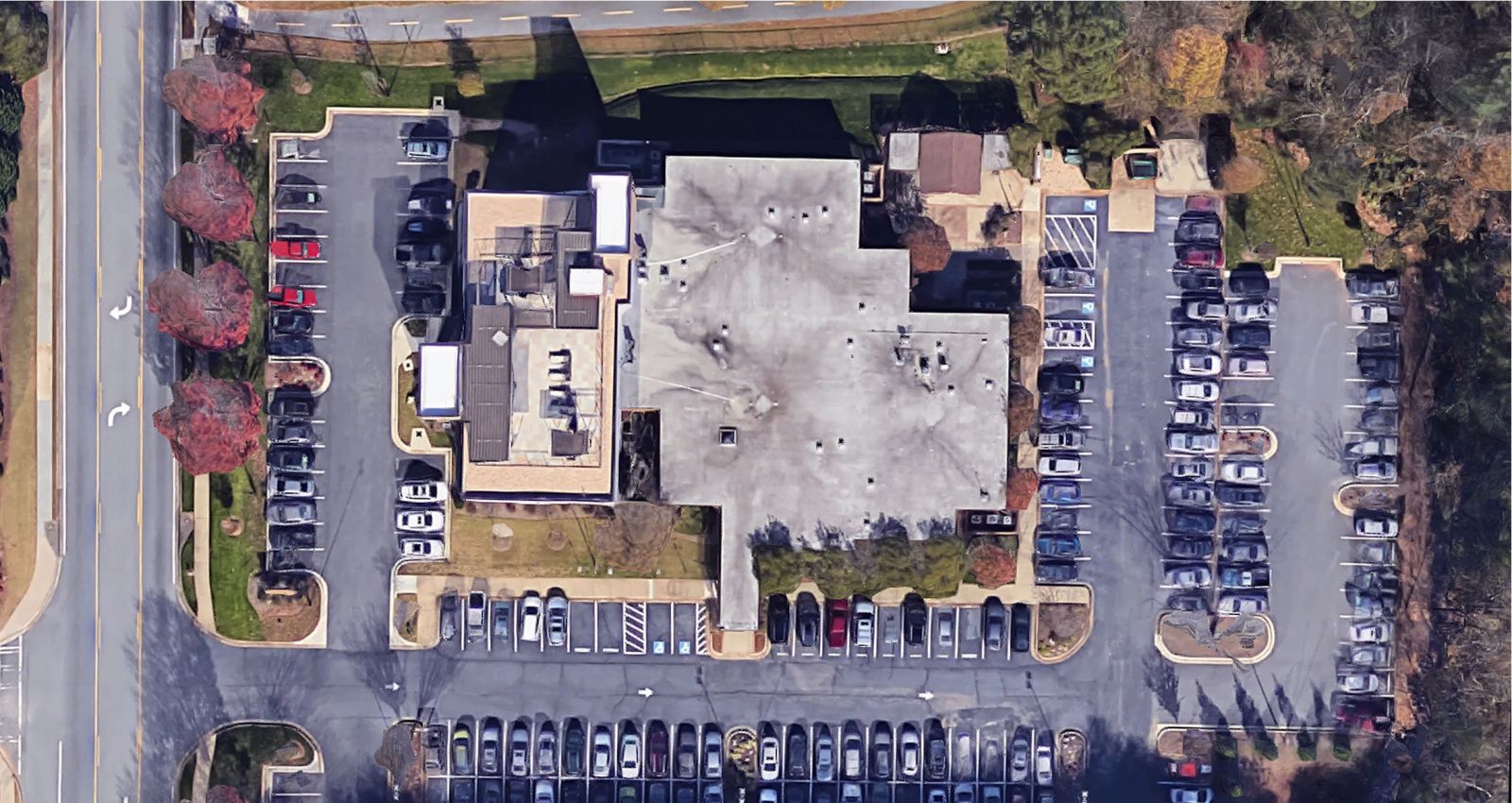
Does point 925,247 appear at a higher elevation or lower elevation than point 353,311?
higher

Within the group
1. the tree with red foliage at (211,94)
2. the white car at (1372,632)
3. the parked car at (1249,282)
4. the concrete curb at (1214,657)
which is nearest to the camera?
the tree with red foliage at (211,94)

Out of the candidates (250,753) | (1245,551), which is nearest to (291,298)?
(250,753)

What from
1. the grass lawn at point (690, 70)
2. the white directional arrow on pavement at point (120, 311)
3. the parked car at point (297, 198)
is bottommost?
the white directional arrow on pavement at point (120, 311)

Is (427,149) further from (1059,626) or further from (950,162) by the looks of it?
(1059,626)

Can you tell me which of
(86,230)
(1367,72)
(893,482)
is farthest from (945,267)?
(86,230)

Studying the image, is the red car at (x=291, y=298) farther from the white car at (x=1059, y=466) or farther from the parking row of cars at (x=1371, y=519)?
the parking row of cars at (x=1371, y=519)

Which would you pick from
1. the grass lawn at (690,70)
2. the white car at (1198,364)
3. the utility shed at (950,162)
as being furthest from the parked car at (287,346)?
the white car at (1198,364)

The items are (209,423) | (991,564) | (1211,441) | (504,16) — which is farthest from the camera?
(504,16)
